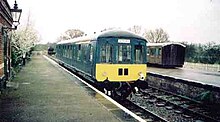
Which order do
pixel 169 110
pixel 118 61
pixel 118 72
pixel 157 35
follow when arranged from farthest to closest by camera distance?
pixel 157 35
pixel 118 61
pixel 118 72
pixel 169 110

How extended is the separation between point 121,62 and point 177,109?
A: 9.52ft

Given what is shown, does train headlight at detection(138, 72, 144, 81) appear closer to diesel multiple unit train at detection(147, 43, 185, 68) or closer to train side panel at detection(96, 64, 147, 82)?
train side panel at detection(96, 64, 147, 82)

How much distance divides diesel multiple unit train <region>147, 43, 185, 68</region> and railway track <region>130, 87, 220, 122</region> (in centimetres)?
1728

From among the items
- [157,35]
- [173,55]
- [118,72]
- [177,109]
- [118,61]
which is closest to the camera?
[177,109]

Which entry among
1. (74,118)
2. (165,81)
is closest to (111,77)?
(74,118)

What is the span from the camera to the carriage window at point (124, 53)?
1481 cm

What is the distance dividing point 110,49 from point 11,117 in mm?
7036

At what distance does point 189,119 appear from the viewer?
12.2 meters

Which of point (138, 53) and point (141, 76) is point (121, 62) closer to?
point (138, 53)

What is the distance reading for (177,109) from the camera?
14203 millimetres

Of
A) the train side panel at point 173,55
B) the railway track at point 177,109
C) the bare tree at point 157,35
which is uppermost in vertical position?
the bare tree at point 157,35

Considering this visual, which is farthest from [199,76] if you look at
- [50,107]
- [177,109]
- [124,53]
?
[50,107]

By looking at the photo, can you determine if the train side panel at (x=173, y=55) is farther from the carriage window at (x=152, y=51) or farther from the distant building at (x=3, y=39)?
the distant building at (x=3, y=39)

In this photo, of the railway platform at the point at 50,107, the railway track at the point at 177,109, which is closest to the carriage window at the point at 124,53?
the railway track at the point at 177,109
